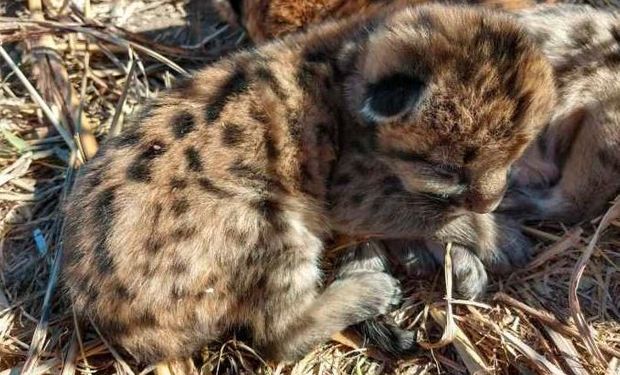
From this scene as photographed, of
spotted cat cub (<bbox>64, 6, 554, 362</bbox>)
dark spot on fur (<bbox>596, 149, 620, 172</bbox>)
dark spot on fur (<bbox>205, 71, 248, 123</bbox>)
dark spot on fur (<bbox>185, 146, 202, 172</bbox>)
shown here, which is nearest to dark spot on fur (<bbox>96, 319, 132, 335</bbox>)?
spotted cat cub (<bbox>64, 6, 554, 362</bbox>)

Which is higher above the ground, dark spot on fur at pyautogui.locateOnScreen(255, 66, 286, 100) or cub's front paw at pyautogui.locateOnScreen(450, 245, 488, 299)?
dark spot on fur at pyautogui.locateOnScreen(255, 66, 286, 100)

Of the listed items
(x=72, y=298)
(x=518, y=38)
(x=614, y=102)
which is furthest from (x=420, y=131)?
(x=72, y=298)

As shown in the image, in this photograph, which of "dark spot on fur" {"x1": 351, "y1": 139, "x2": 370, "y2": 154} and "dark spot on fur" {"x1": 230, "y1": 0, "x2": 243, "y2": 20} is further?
"dark spot on fur" {"x1": 230, "y1": 0, "x2": 243, "y2": 20}

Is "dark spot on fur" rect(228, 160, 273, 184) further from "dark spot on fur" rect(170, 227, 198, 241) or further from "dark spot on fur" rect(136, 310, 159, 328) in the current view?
"dark spot on fur" rect(136, 310, 159, 328)

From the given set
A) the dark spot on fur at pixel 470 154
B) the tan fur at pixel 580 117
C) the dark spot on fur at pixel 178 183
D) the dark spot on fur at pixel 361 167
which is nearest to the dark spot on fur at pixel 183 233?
the dark spot on fur at pixel 178 183

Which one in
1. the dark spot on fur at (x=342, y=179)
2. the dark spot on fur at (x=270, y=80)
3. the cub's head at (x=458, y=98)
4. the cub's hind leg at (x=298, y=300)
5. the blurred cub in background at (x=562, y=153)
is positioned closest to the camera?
the cub's head at (x=458, y=98)

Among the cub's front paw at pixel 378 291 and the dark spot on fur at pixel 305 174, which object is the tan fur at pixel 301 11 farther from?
the cub's front paw at pixel 378 291
